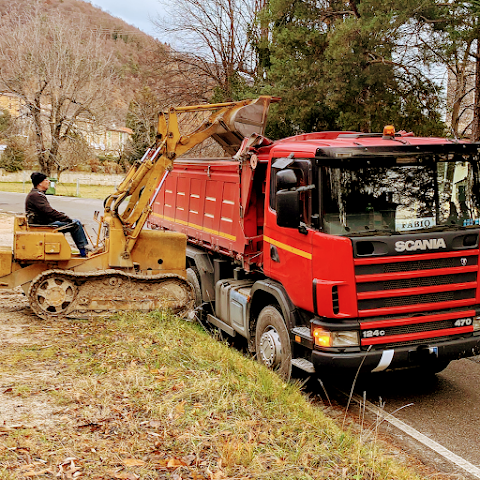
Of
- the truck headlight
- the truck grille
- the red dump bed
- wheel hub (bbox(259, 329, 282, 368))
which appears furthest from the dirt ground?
the truck grille

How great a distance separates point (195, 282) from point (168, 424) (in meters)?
4.90

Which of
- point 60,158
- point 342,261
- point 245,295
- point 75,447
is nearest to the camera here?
point 75,447

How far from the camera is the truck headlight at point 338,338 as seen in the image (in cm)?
551

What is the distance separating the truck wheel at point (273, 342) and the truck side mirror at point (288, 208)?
3.75 ft

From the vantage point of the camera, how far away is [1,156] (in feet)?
177

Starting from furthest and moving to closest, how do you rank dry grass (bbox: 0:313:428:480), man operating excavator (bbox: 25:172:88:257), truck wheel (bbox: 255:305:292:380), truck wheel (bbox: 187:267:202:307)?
truck wheel (bbox: 187:267:202:307) < man operating excavator (bbox: 25:172:88:257) < truck wheel (bbox: 255:305:292:380) < dry grass (bbox: 0:313:428:480)

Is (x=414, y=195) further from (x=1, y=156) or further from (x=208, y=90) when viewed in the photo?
(x=1, y=156)

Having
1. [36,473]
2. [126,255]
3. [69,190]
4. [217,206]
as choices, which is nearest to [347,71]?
[217,206]

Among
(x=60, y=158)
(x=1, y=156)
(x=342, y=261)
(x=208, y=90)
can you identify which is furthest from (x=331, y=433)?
(x=1, y=156)

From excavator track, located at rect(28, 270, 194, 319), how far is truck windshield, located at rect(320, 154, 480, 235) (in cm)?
380

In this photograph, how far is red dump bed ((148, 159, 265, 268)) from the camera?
7582 millimetres

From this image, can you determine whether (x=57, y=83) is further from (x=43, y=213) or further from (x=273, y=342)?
(x=273, y=342)

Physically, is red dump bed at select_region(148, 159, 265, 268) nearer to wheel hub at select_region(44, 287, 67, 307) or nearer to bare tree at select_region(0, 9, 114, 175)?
wheel hub at select_region(44, 287, 67, 307)

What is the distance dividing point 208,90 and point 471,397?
72.1 feet
